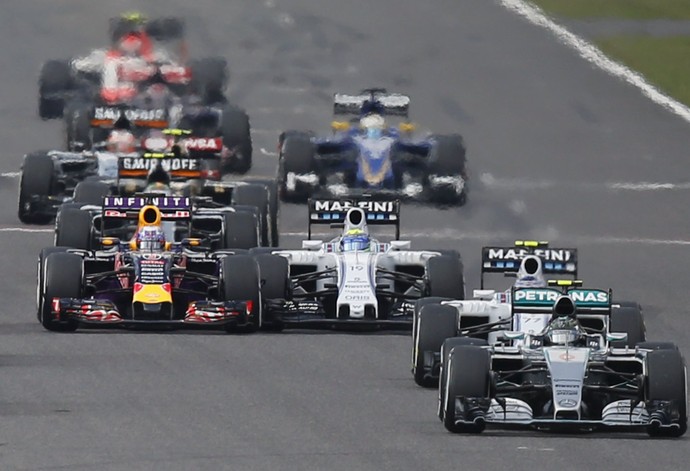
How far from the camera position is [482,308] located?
2955 cm

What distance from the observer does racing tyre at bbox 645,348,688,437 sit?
25250 mm

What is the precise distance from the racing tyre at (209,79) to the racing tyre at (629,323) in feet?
77.8

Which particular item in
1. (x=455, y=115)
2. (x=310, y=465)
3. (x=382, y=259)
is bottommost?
(x=310, y=465)

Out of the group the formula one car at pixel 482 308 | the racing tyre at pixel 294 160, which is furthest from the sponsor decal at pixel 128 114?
the formula one car at pixel 482 308

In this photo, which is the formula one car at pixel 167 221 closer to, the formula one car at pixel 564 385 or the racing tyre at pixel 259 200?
the racing tyre at pixel 259 200

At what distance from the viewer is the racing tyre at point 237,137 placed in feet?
155

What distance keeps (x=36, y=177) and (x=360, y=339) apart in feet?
35.2

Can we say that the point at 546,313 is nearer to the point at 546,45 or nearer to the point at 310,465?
the point at 310,465

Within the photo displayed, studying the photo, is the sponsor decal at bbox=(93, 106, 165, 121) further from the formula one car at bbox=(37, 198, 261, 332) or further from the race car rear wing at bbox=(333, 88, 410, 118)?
the formula one car at bbox=(37, 198, 261, 332)

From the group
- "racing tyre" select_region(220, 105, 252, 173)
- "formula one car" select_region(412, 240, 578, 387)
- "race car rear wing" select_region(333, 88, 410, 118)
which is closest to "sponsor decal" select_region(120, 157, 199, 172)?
"race car rear wing" select_region(333, 88, 410, 118)

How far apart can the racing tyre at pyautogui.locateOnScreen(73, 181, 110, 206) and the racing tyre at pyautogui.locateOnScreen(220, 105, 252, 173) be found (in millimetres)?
9070

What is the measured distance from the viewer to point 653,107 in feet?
182

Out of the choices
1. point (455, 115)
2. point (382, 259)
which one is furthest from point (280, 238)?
point (455, 115)

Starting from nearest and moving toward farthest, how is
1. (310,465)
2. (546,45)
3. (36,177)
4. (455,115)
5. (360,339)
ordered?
(310,465)
(360,339)
(36,177)
(455,115)
(546,45)
